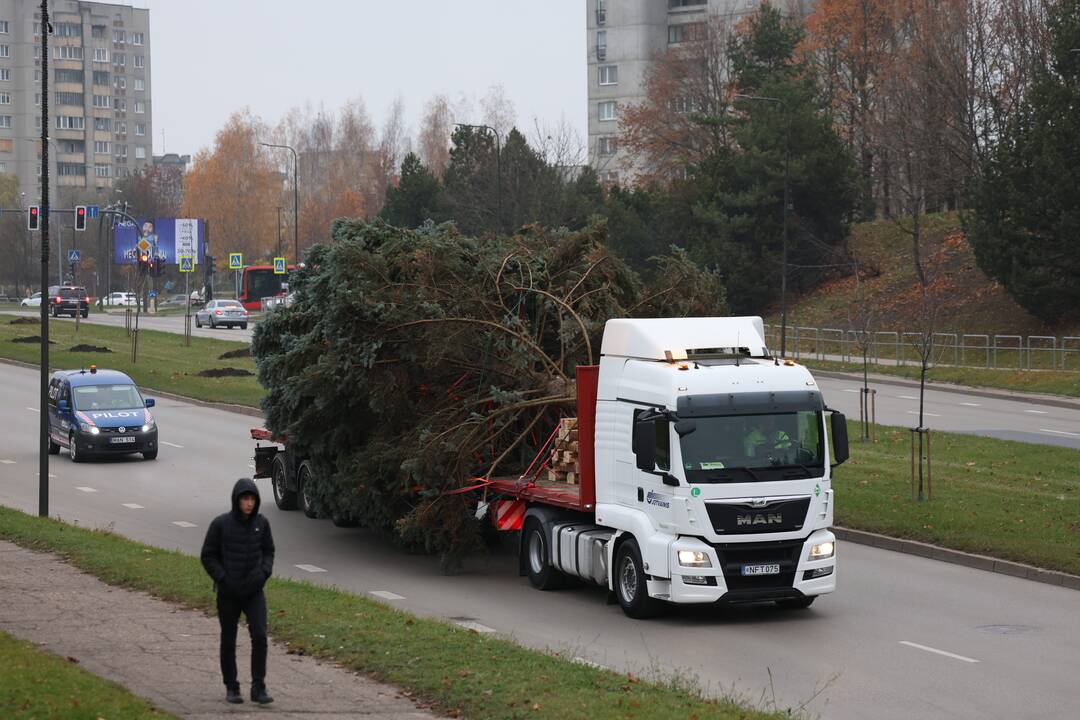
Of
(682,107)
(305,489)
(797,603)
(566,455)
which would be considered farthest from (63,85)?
(797,603)

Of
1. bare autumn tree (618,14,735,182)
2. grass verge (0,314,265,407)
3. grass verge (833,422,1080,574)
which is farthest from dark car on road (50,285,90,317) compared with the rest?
grass verge (833,422,1080,574)

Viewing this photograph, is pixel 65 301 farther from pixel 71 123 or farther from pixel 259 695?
pixel 71 123

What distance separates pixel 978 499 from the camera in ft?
72.7

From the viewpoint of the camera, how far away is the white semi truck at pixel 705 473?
14930 mm

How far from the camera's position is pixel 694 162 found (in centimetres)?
7631

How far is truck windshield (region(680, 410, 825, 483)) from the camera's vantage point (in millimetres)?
14984

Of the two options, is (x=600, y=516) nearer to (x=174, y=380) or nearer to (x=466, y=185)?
(x=174, y=380)

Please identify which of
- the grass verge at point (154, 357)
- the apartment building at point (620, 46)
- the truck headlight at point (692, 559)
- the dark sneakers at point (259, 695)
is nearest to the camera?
the dark sneakers at point (259, 695)

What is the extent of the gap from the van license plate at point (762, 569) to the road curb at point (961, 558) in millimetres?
4370

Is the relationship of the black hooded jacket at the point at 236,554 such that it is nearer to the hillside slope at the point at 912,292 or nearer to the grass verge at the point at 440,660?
the grass verge at the point at 440,660

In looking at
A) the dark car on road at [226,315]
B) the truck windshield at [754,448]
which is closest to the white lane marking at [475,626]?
the truck windshield at [754,448]

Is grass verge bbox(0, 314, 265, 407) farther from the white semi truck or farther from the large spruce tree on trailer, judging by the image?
the white semi truck

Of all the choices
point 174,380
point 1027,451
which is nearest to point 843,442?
point 1027,451

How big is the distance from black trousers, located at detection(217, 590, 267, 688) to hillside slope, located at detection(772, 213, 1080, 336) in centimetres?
4052
